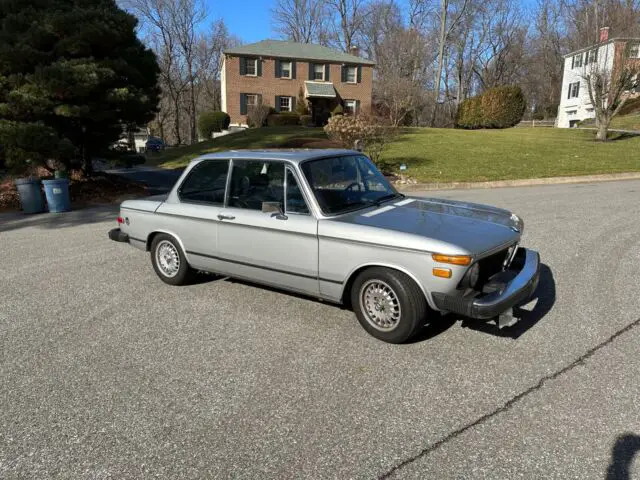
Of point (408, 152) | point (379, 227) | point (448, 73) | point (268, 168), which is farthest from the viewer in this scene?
point (448, 73)

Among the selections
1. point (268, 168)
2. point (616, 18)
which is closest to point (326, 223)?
point (268, 168)

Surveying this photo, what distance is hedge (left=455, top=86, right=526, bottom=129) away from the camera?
3591 centimetres

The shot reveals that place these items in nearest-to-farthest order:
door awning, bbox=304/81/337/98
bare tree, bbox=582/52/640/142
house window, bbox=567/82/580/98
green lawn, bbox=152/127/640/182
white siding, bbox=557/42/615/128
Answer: green lawn, bbox=152/127/640/182
bare tree, bbox=582/52/640/142
door awning, bbox=304/81/337/98
white siding, bbox=557/42/615/128
house window, bbox=567/82/580/98

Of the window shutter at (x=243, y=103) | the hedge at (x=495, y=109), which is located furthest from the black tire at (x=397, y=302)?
the window shutter at (x=243, y=103)

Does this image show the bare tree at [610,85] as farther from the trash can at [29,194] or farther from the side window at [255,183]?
the side window at [255,183]

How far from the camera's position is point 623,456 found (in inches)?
100

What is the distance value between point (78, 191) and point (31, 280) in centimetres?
882

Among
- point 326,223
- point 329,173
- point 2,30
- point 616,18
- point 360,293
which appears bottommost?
point 360,293

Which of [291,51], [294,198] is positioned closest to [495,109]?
[291,51]

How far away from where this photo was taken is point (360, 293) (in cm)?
392

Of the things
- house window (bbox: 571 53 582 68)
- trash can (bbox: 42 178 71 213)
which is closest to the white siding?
house window (bbox: 571 53 582 68)

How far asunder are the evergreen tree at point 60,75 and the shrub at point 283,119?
22090 mm

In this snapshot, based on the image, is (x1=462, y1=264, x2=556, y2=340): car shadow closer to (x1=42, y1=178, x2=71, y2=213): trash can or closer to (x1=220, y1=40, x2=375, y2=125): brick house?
(x1=42, y1=178, x2=71, y2=213): trash can

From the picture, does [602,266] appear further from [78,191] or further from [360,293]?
[78,191]
